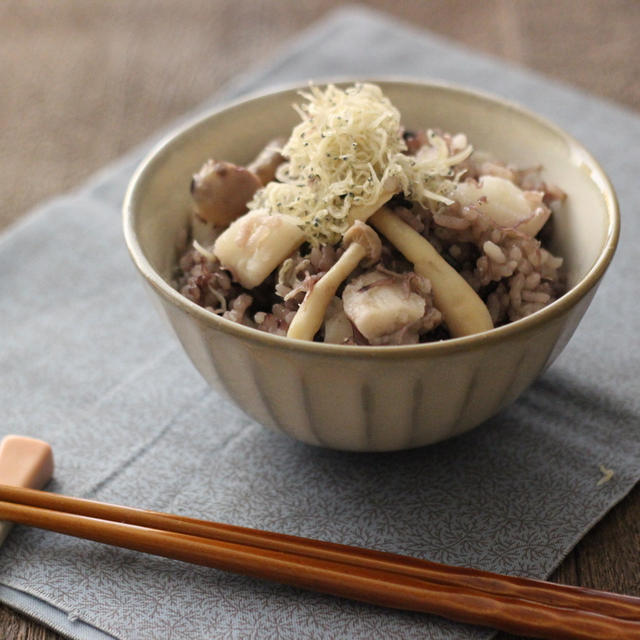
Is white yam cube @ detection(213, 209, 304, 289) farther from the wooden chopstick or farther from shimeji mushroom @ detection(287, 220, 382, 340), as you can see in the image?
the wooden chopstick

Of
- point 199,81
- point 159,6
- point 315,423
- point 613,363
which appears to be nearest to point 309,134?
point 315,423

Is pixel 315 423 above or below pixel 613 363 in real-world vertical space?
above

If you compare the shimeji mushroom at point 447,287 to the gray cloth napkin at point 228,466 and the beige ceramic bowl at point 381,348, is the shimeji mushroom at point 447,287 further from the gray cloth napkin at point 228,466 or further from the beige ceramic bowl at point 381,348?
the gray cloth napkin at point 228,466

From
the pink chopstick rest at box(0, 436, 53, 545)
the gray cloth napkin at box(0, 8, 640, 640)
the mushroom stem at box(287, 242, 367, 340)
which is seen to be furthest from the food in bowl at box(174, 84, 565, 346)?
the pink chopstick rest at box(0, 436, 53, 545)

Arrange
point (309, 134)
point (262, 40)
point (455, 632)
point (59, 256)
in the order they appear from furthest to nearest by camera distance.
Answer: point (262, 40)
point (59, 256)
point (309, 134)
point (455, 632)

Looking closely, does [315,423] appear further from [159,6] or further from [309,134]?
[159,6]
